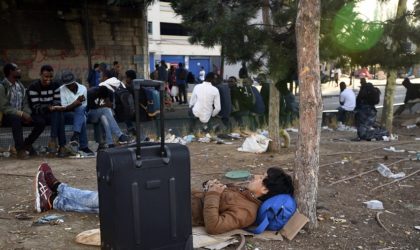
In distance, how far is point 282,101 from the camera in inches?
451

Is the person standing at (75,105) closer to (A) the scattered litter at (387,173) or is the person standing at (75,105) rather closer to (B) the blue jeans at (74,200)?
(B) the blue jeans at (74,200)

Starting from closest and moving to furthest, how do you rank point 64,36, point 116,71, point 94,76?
point 116,71 → point 94,76 → point 64,36

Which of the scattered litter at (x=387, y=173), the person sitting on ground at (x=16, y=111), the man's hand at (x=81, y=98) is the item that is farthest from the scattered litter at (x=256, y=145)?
the person sitting on ground at (x=16, y=111)

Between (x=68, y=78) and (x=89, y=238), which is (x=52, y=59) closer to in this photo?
(x=68, y=78)

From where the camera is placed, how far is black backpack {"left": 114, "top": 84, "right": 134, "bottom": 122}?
809 cm

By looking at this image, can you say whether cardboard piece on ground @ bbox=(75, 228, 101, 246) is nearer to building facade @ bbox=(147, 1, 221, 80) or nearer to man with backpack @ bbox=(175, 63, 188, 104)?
man with backpack @ bbox=(175, 63, 188, 104)

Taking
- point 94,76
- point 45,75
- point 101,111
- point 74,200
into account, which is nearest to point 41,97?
point 45,75

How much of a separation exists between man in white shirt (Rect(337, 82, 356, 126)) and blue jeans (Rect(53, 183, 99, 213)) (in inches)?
371

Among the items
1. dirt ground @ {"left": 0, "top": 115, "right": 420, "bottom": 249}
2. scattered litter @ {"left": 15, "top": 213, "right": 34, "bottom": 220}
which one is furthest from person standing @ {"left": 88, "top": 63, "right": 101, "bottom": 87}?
scattered litter @ {"left": 15, "top": 213, "right": 34, "bottom": 220}

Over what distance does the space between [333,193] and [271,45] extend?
2.29 meters

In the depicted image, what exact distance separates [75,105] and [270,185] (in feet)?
13.6

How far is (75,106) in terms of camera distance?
24.2ft

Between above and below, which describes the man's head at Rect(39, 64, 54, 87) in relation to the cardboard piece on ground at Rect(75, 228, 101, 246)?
above

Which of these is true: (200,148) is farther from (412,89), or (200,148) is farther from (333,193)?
(412,89)
